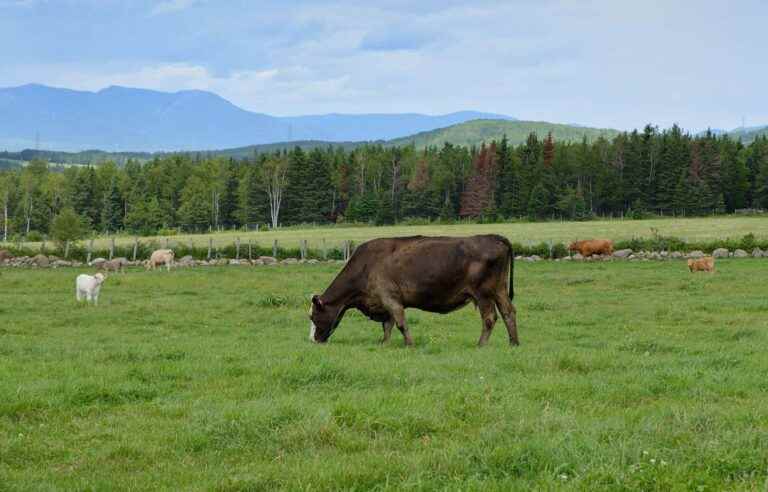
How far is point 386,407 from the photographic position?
8.59 metres

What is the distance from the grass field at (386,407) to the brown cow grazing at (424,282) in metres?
0.78

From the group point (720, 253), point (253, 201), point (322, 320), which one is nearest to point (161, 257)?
point (322, 320)

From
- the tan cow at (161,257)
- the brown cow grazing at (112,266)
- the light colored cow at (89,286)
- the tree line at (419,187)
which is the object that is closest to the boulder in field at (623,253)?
the tan cow at (161,257)

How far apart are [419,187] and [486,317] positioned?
11397 centimetres


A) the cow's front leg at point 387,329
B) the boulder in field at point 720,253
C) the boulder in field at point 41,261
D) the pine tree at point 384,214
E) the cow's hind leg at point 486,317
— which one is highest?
the pine tree at point 384,214

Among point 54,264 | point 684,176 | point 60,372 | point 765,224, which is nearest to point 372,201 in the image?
point 684,176

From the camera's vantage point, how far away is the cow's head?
628 inches

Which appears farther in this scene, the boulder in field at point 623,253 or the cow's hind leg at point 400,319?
the boulder in field at point 623,253

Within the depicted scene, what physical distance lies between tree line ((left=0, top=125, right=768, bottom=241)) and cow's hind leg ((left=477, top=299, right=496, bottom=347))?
3906 inches

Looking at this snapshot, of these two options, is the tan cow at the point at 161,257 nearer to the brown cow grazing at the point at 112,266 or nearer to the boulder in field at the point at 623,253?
the brown cow grazing at the point at 112,266

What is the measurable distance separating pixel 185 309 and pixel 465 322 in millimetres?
9116

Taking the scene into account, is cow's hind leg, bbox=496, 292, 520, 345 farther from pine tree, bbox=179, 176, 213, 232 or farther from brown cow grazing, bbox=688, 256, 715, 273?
pine tree, bbox=179, 176, 213, 232

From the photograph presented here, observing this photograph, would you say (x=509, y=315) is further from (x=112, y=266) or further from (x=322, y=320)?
(x=112, y=266)

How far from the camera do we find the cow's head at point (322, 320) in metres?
16.0
